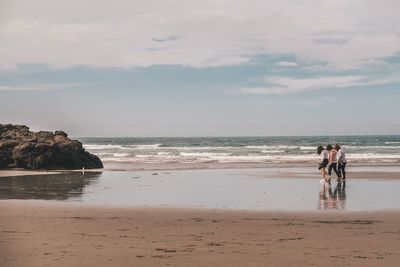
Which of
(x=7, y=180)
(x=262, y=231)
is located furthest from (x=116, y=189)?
(x=262, y=231)

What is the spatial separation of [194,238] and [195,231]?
0.72 meters

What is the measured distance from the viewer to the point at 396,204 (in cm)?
1397

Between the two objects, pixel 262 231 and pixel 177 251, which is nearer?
pixel 177 251

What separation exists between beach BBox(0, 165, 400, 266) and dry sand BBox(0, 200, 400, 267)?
0.05ft

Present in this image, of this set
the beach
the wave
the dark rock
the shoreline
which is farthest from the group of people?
the wave

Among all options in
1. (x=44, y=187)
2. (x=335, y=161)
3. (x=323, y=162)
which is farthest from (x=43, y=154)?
(x=335, y=161)

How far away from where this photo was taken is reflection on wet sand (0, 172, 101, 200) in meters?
16.7

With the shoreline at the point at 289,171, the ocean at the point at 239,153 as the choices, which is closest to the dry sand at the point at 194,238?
the shoreline at the point at 289,171

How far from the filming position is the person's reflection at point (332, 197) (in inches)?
538

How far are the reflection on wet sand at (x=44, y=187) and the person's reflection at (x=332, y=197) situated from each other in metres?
7.82

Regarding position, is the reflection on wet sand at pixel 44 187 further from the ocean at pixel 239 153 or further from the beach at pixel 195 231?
the ocean at pixel 239 153

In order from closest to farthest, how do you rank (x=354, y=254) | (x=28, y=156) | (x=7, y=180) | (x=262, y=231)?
(x=354, y=254) → (x=262, y=231) → (x=7, y=180) → (x=28, y=156)

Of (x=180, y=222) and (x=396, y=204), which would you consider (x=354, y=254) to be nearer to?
(x=180, y=222)

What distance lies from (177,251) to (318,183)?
1392cm
